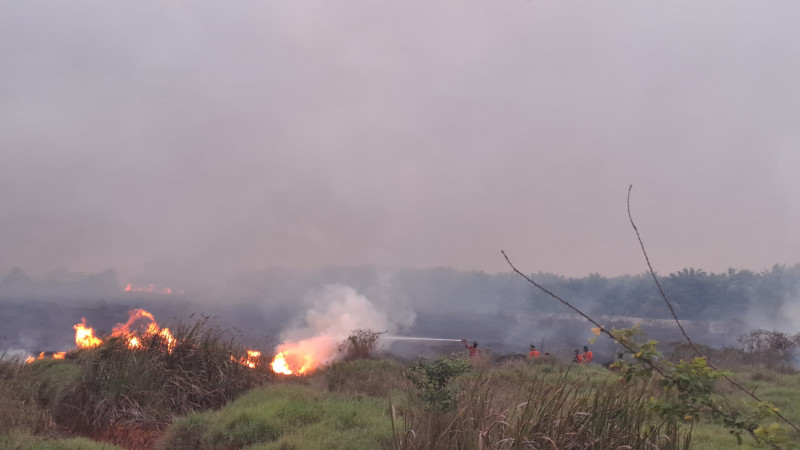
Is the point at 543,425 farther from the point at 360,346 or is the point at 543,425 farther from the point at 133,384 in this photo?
the point at 360,346

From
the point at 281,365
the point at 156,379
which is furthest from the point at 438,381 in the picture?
the point at 281,365

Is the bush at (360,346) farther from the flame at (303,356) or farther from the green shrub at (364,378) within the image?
the green shrub at (364,378)

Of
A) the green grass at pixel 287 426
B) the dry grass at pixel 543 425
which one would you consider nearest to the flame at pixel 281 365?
the green grass at pixel 287 426

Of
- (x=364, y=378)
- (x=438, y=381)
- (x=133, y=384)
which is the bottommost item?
(x=364, y=378)

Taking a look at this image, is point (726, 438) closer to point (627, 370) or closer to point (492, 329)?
point (627, 370)

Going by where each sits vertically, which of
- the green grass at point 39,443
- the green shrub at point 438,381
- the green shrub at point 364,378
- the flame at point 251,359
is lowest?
the green grass at point 39,443

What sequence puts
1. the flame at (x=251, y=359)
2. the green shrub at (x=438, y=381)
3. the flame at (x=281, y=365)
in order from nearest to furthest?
1. the green shrub at (x=438, y=381)
2. the flame at (x=251, y=359)
3. the flame at (x=281, y=365)

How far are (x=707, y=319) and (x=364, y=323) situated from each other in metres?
59.8

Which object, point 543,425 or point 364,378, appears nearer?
point 543,425

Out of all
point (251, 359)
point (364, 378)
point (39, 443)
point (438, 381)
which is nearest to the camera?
point (39, 443)

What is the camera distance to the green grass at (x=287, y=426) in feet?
27.9

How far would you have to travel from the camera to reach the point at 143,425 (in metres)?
11.1

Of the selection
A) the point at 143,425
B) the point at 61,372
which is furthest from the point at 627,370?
the point at 61,372

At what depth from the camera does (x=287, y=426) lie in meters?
9.42
